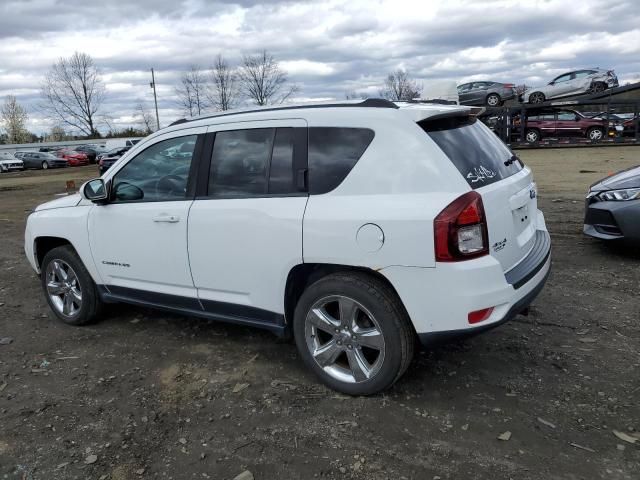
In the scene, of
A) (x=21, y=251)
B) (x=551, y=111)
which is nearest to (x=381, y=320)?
(x=21, y=251)

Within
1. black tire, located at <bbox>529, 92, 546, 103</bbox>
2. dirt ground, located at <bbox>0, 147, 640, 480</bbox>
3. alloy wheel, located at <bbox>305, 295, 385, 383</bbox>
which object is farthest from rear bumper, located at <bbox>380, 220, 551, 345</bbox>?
black tire, located at <bbox>529, 92, 546, 103</bbox>

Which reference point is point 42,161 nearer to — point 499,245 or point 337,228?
point 337,228

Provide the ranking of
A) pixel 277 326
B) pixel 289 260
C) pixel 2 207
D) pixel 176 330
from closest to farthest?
pixel 289 260
pixel 277 326
pixel 176 330
pixel 2 207

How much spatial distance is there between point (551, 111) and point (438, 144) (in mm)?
23426

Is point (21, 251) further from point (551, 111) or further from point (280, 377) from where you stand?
point (551, 111)

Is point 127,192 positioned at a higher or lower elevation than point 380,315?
higher

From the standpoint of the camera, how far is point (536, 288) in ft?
11.2

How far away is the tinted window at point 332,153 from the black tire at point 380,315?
573 millimetres

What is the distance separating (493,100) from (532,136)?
14.3ft

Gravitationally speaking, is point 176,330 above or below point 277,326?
below

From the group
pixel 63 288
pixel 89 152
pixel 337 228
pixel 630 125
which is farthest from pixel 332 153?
pixel 89 152

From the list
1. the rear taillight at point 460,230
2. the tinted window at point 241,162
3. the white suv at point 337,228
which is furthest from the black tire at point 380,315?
the tinted window at point 241,162

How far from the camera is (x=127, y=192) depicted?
4.19 meters

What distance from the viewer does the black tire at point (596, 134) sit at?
23328 millimetres
